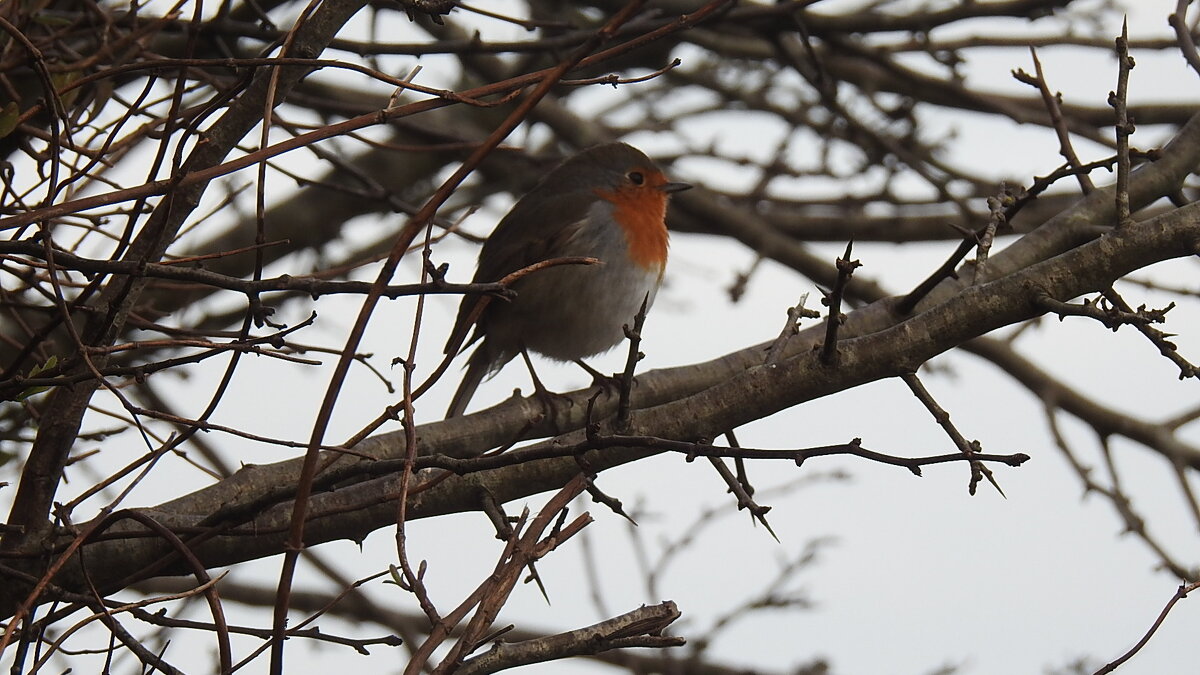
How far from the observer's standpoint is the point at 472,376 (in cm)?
486

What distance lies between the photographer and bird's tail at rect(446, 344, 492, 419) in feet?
15.7

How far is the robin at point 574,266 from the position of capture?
4.62 metres

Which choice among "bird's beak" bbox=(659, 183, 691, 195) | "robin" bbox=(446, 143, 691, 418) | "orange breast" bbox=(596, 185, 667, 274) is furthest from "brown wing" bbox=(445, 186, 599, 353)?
"bird's beak" bbox=(659, 183, 691, 195)

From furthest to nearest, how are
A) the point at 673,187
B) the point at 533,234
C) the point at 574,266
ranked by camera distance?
the point at 673,187 < the point at 533,234 < the point at 574,266

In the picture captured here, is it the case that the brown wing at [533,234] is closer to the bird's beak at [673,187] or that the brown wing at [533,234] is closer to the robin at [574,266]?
the robin at [574,266]

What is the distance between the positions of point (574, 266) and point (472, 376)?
2.00 ft

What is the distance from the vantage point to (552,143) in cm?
730

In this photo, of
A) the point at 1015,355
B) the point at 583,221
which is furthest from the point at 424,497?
the point at 1015,355

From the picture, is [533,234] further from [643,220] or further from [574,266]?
[643,220]

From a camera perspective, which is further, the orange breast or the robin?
the orange breast

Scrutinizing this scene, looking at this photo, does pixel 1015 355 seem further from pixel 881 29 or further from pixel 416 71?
pixel 416 71

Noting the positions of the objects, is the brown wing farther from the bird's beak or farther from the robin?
the bird's beak

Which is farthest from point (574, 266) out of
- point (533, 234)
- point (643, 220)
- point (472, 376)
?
point (472, 376)

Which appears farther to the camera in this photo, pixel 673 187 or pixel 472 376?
pixel 673 187
